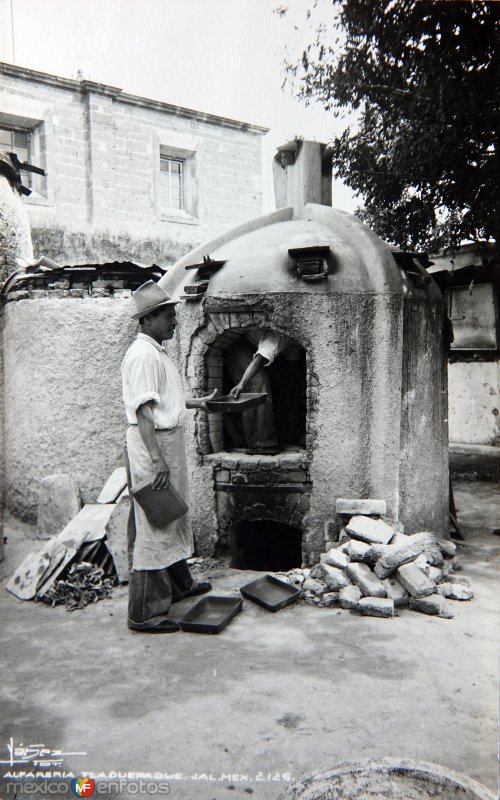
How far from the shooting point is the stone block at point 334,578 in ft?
14.9

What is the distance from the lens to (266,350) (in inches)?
208

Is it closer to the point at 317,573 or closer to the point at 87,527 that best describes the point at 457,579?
the point at 317,573

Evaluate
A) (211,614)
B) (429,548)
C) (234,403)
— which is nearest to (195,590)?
(211,614)

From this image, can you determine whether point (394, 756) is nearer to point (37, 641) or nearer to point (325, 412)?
point (37, 641)

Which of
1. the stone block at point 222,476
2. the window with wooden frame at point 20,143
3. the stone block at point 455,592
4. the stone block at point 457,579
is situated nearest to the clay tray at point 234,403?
the stone block at point 222,476

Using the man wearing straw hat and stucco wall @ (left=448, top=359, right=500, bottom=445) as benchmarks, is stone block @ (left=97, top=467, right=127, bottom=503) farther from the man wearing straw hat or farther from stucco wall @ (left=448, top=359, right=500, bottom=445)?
stucco wall @ (left=448, top=359, right=500, bottom=445)

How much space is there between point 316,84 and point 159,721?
5598 mm

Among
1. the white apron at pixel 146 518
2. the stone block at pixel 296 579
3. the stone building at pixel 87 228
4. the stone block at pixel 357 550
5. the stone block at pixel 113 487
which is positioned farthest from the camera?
the stone building at pixel 87 228

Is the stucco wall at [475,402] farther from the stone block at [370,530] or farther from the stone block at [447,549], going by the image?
the stone block at [370,530]

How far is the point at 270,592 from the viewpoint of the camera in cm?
459

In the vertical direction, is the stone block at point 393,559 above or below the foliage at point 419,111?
below

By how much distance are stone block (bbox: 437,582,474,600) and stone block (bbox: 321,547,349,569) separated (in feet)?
2.45

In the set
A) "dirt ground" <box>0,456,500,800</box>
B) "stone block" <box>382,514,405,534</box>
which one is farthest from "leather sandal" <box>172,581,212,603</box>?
"stone block" <box>382,514,405,534</box>

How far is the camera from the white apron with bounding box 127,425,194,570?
4074 millimetres
